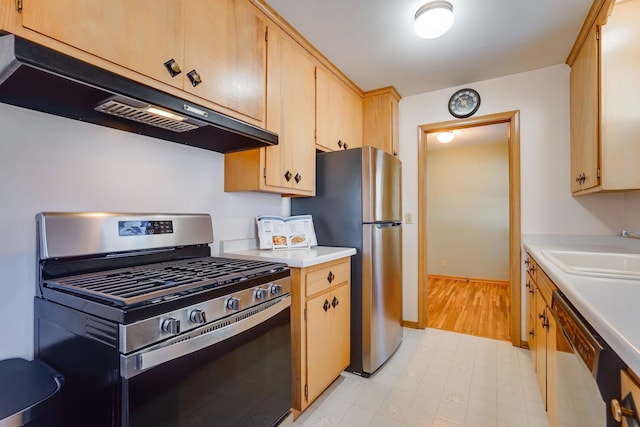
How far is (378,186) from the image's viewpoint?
2117 millimetres

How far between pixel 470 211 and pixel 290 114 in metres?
4.00

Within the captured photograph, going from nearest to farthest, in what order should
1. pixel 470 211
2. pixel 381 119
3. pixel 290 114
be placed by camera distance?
pixel 290 114 → pixel 381 119 → pixel 470 211

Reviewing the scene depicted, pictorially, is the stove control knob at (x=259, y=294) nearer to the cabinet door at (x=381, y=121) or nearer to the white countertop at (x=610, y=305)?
the white countertop at (x=610, y=305)

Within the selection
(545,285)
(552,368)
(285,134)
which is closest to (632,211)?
(545,285)

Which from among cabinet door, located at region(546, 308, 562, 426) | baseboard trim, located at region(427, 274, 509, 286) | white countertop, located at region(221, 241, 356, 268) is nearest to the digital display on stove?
white countertop, located at region(221, 241, 356, 268)

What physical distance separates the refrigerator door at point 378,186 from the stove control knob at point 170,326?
4.56 feet

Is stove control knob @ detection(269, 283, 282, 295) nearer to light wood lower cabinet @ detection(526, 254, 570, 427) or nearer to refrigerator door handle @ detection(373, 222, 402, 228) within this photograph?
refrigerator door handle @ detection(373, 222, 402, 228)

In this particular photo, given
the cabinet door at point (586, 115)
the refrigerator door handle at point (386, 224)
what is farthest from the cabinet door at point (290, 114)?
the cabinet door at point (586, 115)

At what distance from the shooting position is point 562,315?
1115mm

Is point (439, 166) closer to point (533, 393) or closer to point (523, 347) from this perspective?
point (523, 347)

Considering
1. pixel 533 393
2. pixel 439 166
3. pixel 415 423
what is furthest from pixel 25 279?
pixel 439 166

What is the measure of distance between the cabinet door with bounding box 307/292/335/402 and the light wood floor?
1586mm

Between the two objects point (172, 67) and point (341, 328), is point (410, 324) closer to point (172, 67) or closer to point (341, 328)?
point (341, 328)

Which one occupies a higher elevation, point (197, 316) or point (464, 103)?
point (464, 103)
